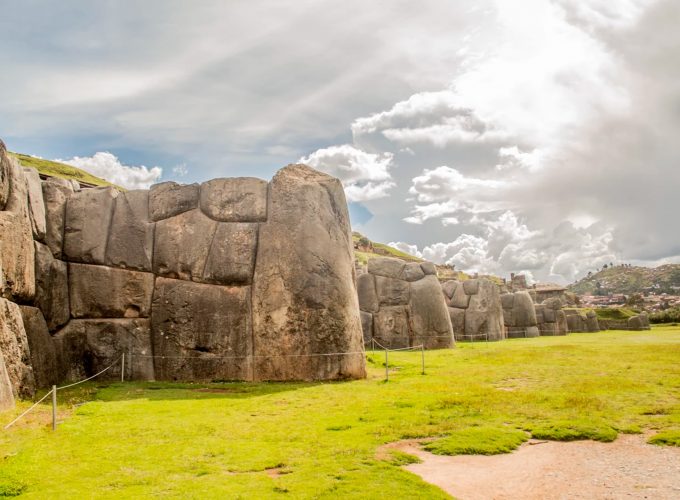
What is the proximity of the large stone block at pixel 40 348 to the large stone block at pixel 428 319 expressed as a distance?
66.8 ft

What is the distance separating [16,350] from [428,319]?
22995 mm

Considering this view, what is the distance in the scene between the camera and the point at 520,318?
50812mm

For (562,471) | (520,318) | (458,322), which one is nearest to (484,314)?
(458,322)

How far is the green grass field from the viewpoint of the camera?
8.30 m

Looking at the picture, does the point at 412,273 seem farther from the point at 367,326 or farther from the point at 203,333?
the point at 203,333

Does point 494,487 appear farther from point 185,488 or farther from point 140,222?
point 140,222

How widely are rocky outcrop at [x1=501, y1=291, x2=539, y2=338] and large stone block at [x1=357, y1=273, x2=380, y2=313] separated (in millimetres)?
21119

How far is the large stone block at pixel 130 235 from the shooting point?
2008cm

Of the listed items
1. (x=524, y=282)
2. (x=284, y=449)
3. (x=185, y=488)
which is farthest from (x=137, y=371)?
(x=524, y=282)

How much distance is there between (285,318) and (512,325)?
36.4m

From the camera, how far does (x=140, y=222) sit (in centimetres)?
2059

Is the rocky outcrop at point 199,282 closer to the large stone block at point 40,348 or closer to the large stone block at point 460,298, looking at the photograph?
the large stone block at point 40,348

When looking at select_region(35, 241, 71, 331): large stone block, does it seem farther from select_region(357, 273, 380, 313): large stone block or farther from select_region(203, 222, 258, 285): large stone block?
select_region(357, 273, 380, 313): large stone block

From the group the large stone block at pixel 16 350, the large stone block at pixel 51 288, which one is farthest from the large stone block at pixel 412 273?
the large stone block at pixel 16 350
